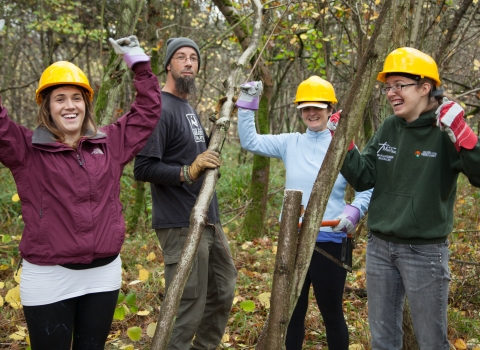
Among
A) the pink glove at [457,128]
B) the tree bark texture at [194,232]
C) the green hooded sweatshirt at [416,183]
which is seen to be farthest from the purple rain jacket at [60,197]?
the pink glove at [457,128]

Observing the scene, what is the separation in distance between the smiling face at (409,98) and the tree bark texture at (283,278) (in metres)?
0.75

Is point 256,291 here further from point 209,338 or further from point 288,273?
point 288,273

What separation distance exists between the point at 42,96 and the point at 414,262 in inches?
82.6

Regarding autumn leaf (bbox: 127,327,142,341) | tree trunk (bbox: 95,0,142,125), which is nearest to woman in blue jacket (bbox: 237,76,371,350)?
autumn leaf (bbox: 127,327,142,341)

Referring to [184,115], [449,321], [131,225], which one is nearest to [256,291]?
[449,321]

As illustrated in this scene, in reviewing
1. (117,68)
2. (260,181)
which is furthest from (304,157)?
(260,181)

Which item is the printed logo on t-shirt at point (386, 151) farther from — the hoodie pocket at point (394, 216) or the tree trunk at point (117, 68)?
the tree trunk at point (117, 68)

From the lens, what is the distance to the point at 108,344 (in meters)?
3.71

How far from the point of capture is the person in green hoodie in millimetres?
2391

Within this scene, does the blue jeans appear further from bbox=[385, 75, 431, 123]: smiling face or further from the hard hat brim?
the hard hat brim

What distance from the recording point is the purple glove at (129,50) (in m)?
2.55

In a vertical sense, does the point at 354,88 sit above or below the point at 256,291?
above

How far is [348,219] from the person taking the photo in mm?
2850

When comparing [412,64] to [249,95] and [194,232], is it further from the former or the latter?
[194,232]
